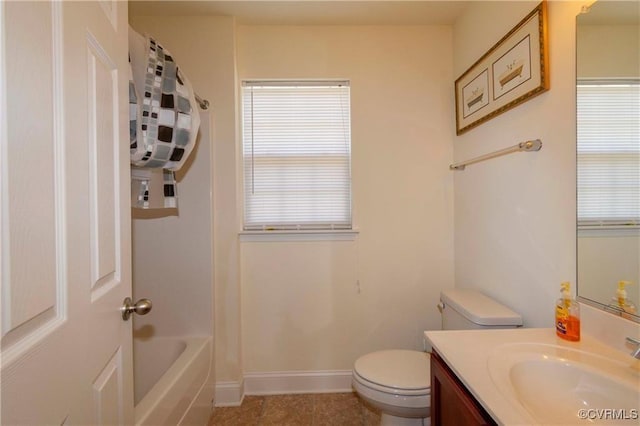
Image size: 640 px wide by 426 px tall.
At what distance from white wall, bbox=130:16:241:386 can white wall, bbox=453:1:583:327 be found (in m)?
1.43

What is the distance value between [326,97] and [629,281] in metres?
1.68

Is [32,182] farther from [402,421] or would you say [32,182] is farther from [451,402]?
[402,421]

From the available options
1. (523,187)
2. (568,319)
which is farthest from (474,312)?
(523,187)

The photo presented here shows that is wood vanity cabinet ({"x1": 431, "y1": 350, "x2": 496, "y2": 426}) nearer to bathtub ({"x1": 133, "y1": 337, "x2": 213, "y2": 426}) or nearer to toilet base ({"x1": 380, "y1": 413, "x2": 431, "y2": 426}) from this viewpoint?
toilet base ({"x1": 380, "y1": 413, "x2": 431, "y2": 426})

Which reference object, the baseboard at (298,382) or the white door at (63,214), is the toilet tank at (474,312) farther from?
the white door at (63,214)

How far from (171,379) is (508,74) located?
207cm

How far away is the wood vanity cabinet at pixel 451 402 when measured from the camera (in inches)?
28.4

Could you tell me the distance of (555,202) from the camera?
43.3 inches

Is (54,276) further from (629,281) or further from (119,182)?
(629,281)

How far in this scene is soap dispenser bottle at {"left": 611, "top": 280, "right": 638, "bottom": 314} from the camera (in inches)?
33.3

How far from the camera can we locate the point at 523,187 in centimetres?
126

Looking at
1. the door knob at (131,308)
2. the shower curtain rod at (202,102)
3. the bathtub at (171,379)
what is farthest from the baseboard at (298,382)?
the shower curtain rod at (202,102)

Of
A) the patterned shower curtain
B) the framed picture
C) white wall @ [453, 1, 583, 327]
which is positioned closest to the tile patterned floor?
white wall @ [453, 1, 583, 327]

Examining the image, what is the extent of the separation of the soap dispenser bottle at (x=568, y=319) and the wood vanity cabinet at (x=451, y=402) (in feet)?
1.37
